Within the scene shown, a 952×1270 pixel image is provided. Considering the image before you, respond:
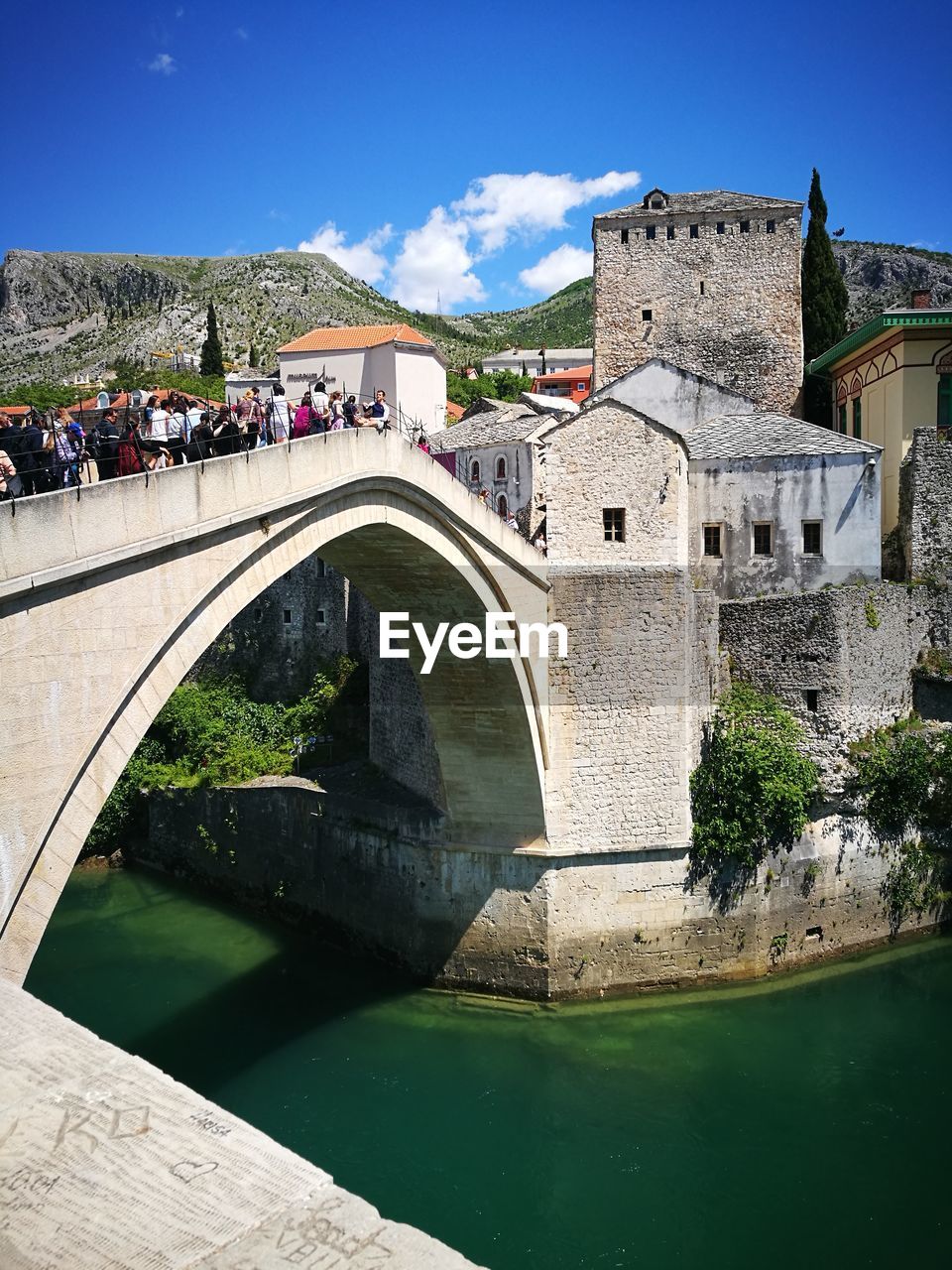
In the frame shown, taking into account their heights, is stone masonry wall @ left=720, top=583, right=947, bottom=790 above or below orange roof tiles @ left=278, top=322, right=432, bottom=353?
below

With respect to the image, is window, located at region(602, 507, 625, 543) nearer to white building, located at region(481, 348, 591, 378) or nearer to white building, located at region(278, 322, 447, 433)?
white building, located at region(278, 322, 447, 433)

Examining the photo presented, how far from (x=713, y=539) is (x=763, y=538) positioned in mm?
765

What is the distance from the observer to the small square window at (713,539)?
1702 centimetres

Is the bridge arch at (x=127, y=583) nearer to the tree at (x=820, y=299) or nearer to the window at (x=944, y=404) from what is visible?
the window at (x=944, y=404)

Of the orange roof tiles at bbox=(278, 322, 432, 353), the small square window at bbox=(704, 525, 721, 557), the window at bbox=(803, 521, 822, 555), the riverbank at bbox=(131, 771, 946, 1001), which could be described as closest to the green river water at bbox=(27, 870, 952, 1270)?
the riverbank at bbox=(131, 771, 946, 1001)

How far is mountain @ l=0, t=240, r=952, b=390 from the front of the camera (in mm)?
62938

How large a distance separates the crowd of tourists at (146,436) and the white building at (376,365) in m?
16.8

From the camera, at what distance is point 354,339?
92.5ft

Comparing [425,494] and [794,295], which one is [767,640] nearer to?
[425,494]

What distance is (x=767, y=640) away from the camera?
1551cm

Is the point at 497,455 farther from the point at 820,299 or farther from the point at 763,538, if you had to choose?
the point at 820,299

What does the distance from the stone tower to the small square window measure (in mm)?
7463

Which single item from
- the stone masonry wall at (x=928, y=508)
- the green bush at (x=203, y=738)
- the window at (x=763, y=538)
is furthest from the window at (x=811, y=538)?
the green bush at (x=203, y=738)

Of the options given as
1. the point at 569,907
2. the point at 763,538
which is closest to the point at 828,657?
the point at 763,538
